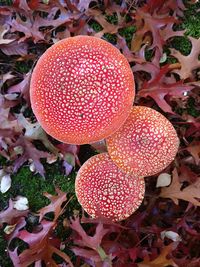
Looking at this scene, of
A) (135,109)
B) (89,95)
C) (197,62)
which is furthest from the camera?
(197,62)

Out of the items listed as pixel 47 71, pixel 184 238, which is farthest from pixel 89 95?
pixel 184 238

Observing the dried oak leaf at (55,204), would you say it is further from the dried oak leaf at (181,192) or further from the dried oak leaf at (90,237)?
the dried oak leaf at (181,192)

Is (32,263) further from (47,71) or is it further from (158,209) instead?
(47,71)

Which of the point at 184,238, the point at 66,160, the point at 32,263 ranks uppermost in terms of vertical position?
the point at 66,160

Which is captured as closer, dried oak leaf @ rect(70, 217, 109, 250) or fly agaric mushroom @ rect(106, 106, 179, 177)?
fly agaric mushroom @ rect(106, 106, 179, 177)

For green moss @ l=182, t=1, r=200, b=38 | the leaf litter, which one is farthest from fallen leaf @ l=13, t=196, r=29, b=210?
green moss @ l=182, t=1, r=200, b=38

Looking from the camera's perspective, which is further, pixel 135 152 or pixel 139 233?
pixel 139 233

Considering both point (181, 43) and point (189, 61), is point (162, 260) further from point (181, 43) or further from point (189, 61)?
point (181, 43)

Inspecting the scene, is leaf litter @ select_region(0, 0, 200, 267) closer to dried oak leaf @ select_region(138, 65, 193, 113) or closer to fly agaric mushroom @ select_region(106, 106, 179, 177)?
dried oak leaf @ select_region(138, 65, 193, 113)
